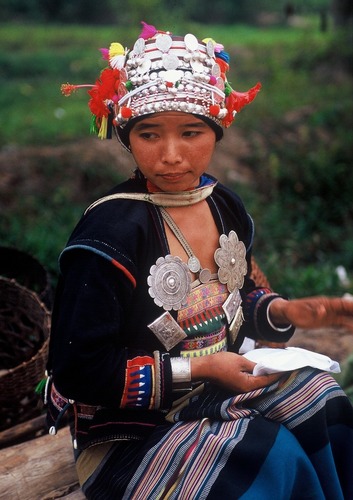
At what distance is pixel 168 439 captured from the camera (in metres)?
1.98

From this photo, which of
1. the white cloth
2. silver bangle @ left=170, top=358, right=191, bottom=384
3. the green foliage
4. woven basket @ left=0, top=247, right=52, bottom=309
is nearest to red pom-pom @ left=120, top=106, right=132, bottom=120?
silver bangle @ left=170, top=358, right=191, bottom=384

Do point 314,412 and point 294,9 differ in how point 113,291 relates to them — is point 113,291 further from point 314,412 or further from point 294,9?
point 294,9

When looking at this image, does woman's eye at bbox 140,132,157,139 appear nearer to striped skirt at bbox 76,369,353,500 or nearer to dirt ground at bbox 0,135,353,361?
striped skirt at bbox 76,369,353,500

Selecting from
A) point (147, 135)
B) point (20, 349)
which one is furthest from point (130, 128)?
point (20, 349)

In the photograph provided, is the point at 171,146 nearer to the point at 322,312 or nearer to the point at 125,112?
the point at 125,112

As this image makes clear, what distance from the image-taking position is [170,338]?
2045 mm

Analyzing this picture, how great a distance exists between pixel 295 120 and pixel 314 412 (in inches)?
235

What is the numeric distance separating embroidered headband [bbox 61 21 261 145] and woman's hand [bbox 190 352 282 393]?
71 centimetres

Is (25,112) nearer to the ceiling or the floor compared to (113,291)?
nearer to the ceiling

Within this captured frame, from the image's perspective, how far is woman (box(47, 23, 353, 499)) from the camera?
190cm

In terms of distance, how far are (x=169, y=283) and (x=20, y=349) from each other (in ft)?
4.81

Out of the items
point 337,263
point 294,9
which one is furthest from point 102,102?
point 294,9

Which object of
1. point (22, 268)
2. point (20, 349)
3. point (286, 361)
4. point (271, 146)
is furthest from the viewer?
point (271, 146)

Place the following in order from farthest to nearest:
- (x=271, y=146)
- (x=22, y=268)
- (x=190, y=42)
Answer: (x=271, y=146) < (x=22, y=268) < (x=190, y=42)
